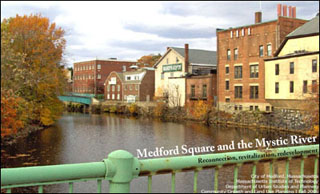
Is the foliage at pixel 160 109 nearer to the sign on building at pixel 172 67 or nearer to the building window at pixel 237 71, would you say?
the sign on building at pixel 172 67

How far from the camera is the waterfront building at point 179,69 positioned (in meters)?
60.5

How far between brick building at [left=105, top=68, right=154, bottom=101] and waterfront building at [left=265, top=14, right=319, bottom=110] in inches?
1306

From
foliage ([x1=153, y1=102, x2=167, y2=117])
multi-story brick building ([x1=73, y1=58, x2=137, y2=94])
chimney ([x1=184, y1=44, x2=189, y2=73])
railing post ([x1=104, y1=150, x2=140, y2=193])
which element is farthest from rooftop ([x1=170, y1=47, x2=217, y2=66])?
railing post ([x1=104, y1=150, x2=140, y2=193])

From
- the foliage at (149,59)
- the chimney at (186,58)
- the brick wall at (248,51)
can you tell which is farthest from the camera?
the foliage at (149,59)

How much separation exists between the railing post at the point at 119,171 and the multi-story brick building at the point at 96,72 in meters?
90.1

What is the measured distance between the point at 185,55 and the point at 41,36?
91.9 feet

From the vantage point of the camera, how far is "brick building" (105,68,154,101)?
235ft

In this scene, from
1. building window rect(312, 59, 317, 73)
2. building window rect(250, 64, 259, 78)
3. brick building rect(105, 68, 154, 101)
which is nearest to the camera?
building window rect(312, 59, 317, 73)

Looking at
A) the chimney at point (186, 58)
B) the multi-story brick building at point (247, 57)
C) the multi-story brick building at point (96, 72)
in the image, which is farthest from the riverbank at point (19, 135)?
the multi-story brick building at point (96, 72)

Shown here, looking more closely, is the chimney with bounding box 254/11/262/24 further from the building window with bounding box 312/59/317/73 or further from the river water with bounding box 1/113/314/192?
the river water with bounding box 1/113/314/192

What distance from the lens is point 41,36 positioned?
39.1 metres

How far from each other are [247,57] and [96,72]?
53.0 meters

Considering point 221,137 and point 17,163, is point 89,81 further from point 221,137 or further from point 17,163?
point 17,163

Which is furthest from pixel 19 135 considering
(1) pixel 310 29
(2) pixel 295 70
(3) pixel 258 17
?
(3) pixel 258 17
